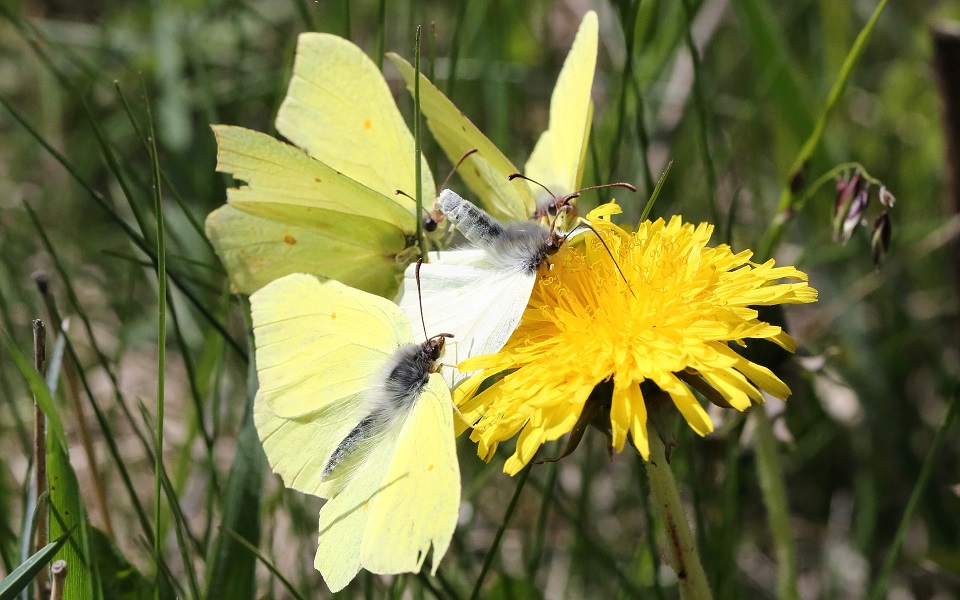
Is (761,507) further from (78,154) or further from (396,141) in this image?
(78,154)

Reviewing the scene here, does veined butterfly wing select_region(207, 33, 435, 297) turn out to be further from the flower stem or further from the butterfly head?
the flower stem

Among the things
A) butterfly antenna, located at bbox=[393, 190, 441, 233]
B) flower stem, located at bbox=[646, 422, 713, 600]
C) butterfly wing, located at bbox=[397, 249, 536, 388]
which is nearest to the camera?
flower stem, located at bbox=[646, 422, 713, 600]

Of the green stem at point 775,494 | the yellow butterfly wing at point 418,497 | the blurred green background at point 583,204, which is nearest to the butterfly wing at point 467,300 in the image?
the yellow butterfly wing at point 418,497

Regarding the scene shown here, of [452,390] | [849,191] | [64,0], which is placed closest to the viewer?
[452,390]

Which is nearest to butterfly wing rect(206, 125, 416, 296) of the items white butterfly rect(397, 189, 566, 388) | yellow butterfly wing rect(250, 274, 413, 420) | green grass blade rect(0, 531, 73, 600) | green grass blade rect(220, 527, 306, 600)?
white butterfly rect(397, 189, 566, 388)

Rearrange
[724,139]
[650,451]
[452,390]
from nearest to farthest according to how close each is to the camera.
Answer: [650,451] < [452,390] < [724,139]

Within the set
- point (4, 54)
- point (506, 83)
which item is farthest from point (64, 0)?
point (506, 83)

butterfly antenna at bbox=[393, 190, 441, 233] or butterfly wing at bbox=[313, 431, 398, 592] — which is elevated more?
butterfly antenna at bbox=[393, 190, 441, 233]
